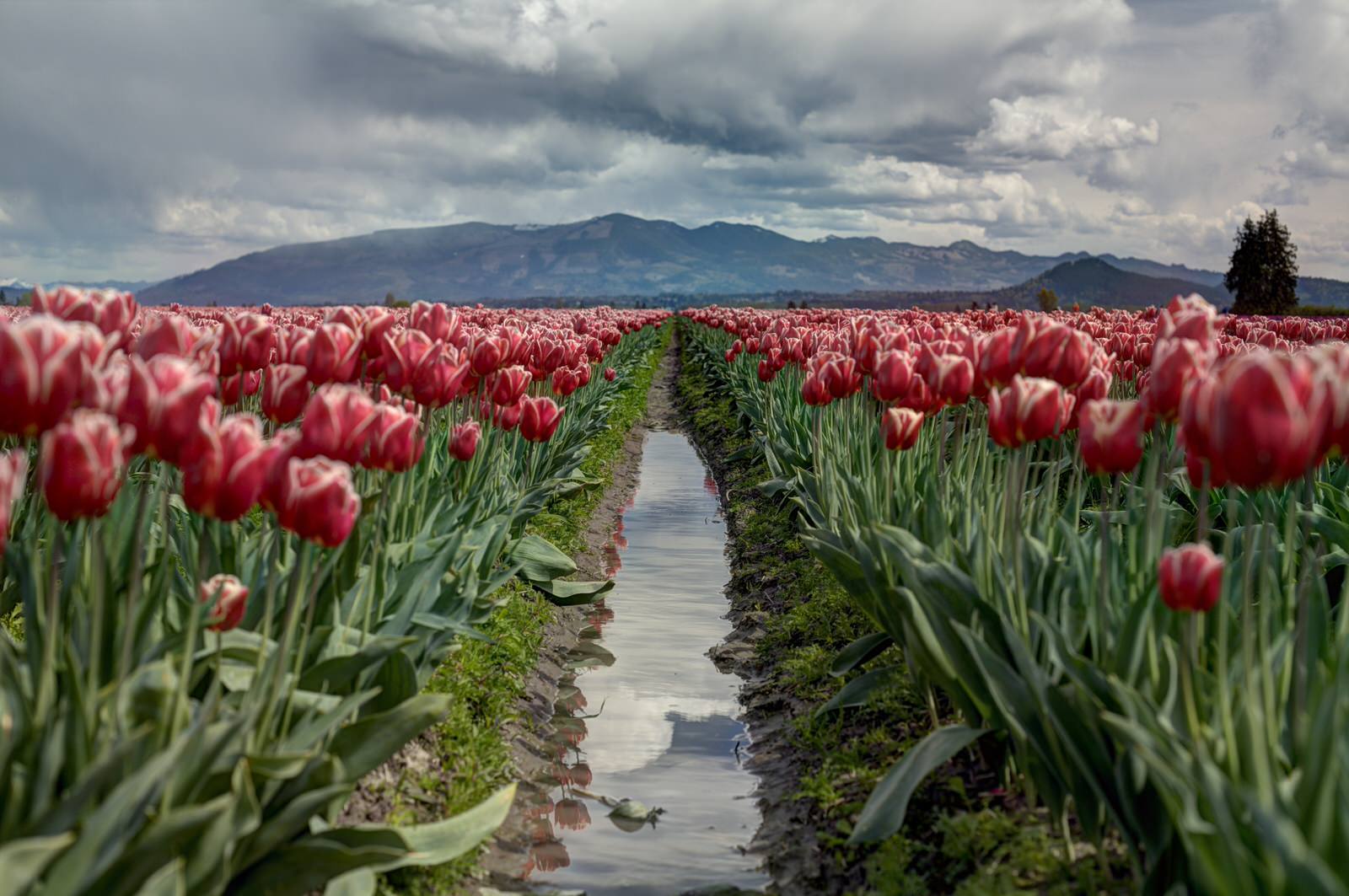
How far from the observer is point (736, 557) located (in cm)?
1017

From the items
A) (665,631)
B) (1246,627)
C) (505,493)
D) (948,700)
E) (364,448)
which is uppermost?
(364,448)

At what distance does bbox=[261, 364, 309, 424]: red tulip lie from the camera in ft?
12.7

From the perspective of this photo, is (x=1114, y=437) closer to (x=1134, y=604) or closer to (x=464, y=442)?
(x=1134, y=604)

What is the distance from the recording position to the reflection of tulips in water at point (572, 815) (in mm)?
4938

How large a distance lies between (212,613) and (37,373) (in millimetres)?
1091

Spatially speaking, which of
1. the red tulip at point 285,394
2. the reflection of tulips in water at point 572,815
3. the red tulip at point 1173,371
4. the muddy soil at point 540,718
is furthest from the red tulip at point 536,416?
the red tulip at point 1173,371

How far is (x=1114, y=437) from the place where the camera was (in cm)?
350

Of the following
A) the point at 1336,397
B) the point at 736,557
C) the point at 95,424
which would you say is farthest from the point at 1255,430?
the point at 736,557

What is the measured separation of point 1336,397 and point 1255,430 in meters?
0.31

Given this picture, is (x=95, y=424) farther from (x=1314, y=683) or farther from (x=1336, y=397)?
(x=1314, y=683)

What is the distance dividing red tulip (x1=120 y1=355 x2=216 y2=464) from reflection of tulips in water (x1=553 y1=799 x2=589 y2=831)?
9.54 ft

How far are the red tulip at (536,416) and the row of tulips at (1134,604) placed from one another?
5.50 feet

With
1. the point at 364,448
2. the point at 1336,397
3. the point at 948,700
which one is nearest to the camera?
the point at 1336,397

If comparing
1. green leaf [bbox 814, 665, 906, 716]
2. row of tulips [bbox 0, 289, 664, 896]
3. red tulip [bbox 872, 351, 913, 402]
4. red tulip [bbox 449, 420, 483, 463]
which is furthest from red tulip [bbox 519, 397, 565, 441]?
green leaf [bbox 814, 665, 906, 716]
